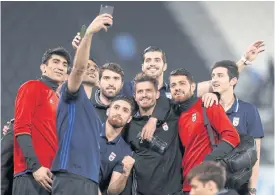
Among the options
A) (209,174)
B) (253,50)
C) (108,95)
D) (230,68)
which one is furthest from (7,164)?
(253,50)

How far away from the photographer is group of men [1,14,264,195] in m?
4.02

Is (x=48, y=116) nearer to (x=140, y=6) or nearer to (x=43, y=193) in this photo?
(x=43, y=193)

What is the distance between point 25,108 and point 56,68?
0.47m

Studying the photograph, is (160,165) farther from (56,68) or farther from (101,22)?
(101,22)

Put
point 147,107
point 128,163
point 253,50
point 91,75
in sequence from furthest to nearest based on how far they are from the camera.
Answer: point 253,50 → point 91,75 → point 147,107 → point 128,163

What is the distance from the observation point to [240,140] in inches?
183

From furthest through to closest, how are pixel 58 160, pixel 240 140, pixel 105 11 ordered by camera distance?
pixel 240 140 < pixel 58 160 < pixel 105 11

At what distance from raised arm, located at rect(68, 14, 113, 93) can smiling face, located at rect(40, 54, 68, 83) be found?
0.62 m

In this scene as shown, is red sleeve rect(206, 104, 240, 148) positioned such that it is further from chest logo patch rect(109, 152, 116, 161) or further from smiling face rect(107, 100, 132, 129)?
chest logo patch rect(109, 152, 116, 161)

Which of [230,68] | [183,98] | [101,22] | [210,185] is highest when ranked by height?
[101,22]

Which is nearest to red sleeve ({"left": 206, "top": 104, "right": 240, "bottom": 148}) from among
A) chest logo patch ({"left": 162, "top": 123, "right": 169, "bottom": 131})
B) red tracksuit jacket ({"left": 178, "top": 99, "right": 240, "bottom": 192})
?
red tracksuit jacket ({"left": 178, "top": 99, "right": 240, "bottom": 192})

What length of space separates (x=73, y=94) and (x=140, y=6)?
511cm

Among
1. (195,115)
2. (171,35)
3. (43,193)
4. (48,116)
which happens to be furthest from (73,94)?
(171,35)

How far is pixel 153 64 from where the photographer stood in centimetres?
543
